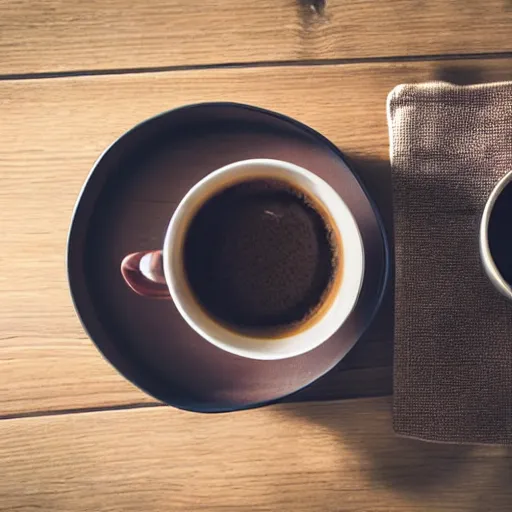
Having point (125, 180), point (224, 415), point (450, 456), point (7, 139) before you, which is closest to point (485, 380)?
point (450, 456)

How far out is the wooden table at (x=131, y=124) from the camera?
61cm

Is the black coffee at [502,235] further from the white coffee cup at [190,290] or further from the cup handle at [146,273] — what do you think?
the cup handle at [146,273]

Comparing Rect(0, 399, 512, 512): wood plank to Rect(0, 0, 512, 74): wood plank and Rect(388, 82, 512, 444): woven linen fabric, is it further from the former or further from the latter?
Rect(0, 0, 512, 74): wood plank

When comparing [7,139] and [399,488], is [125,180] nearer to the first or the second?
[7,139]

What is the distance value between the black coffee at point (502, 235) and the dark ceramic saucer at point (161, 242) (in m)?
0.08

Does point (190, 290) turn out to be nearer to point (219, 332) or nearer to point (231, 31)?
point (219, 332)

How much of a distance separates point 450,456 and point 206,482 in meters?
0.21

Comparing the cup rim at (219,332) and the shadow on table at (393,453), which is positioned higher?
the cup rim at (219,332)

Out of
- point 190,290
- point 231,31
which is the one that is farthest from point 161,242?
point 231,31

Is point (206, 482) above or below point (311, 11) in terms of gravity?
below

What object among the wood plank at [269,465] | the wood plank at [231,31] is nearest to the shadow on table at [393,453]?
the wood plank at [269,465]

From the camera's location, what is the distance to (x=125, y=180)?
1.90 feet

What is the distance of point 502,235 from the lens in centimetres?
55

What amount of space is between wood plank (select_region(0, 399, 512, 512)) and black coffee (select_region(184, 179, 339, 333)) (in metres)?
0.09
